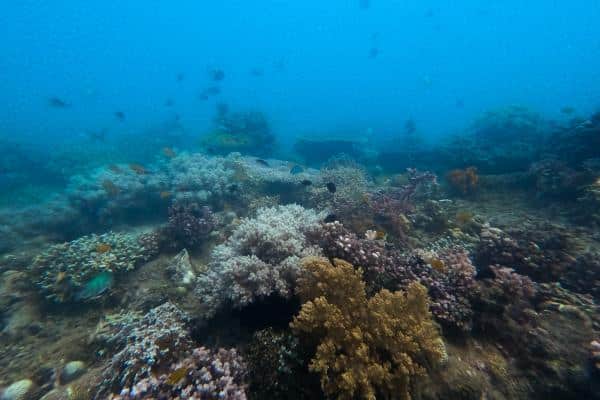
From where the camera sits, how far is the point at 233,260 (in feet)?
14.0

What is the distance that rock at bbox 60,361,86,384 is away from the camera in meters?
4.04

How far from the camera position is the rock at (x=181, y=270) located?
5848 millimetres

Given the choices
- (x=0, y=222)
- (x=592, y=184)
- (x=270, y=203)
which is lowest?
(x=592, y=184)

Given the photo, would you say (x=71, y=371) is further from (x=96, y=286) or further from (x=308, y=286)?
(x=308, y=286)

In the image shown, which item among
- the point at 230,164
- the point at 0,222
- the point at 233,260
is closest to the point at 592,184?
the point at 233,260

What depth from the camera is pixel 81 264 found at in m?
6.33

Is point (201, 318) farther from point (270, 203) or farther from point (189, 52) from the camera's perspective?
point (189, 52)

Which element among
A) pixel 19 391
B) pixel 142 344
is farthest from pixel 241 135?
pixel 142 344

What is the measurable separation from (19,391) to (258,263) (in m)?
4.00

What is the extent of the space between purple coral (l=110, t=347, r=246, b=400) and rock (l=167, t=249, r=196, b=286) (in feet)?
8.80

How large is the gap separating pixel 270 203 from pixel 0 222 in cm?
980

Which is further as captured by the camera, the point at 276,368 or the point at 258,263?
the point at 258,263

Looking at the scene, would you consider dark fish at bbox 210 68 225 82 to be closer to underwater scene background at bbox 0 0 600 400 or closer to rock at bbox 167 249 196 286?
underwater scene background at bbox 0 0 600 400

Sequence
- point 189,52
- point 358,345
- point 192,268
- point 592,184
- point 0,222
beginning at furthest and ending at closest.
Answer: point 189,52
point 0,222
point 592,184
point 192,268
point 358,345
